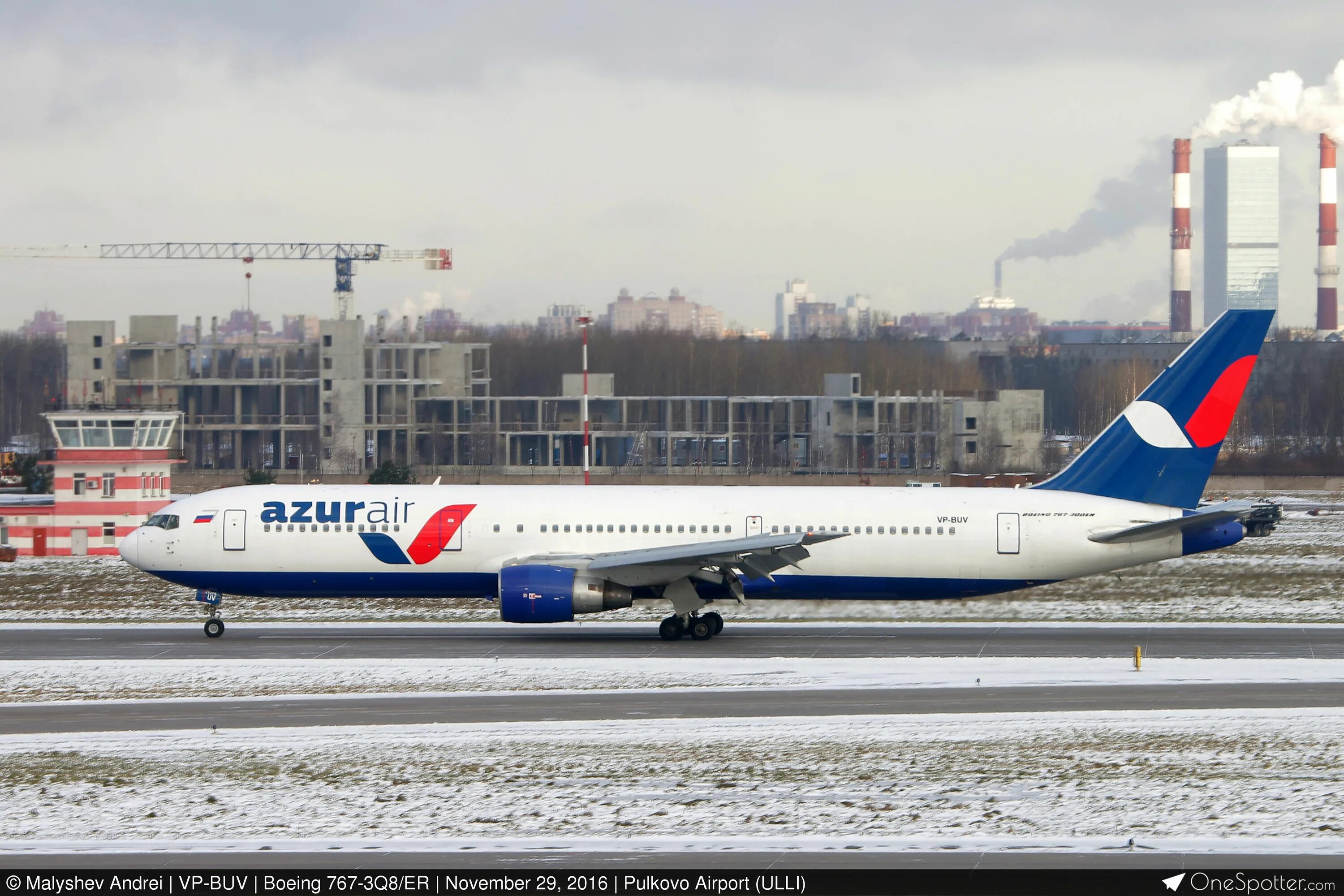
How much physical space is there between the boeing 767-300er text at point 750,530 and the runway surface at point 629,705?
7.34m

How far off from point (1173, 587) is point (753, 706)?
26.1 m

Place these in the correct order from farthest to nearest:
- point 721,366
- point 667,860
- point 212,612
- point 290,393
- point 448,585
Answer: point 721,366 < point 290,393 < point 212,612 < point 448,585 < point 667,860

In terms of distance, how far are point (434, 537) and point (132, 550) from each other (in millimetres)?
7844

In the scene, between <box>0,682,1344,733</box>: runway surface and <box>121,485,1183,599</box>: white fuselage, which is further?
<box>121,485,1183,599</box>: white fuselage

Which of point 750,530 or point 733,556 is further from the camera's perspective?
point 750,530

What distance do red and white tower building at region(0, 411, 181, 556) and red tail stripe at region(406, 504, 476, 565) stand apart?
28.1 m

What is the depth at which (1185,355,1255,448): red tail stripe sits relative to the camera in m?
35.9

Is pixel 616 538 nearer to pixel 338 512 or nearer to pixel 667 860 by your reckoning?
pixel 338 512

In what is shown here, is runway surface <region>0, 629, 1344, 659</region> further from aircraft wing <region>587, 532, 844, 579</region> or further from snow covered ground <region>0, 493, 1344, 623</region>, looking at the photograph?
aircraft wing <region>587, 532, 844, 579</region>

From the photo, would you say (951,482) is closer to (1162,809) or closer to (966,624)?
(966,624)

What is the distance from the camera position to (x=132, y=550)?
35.9 metres
